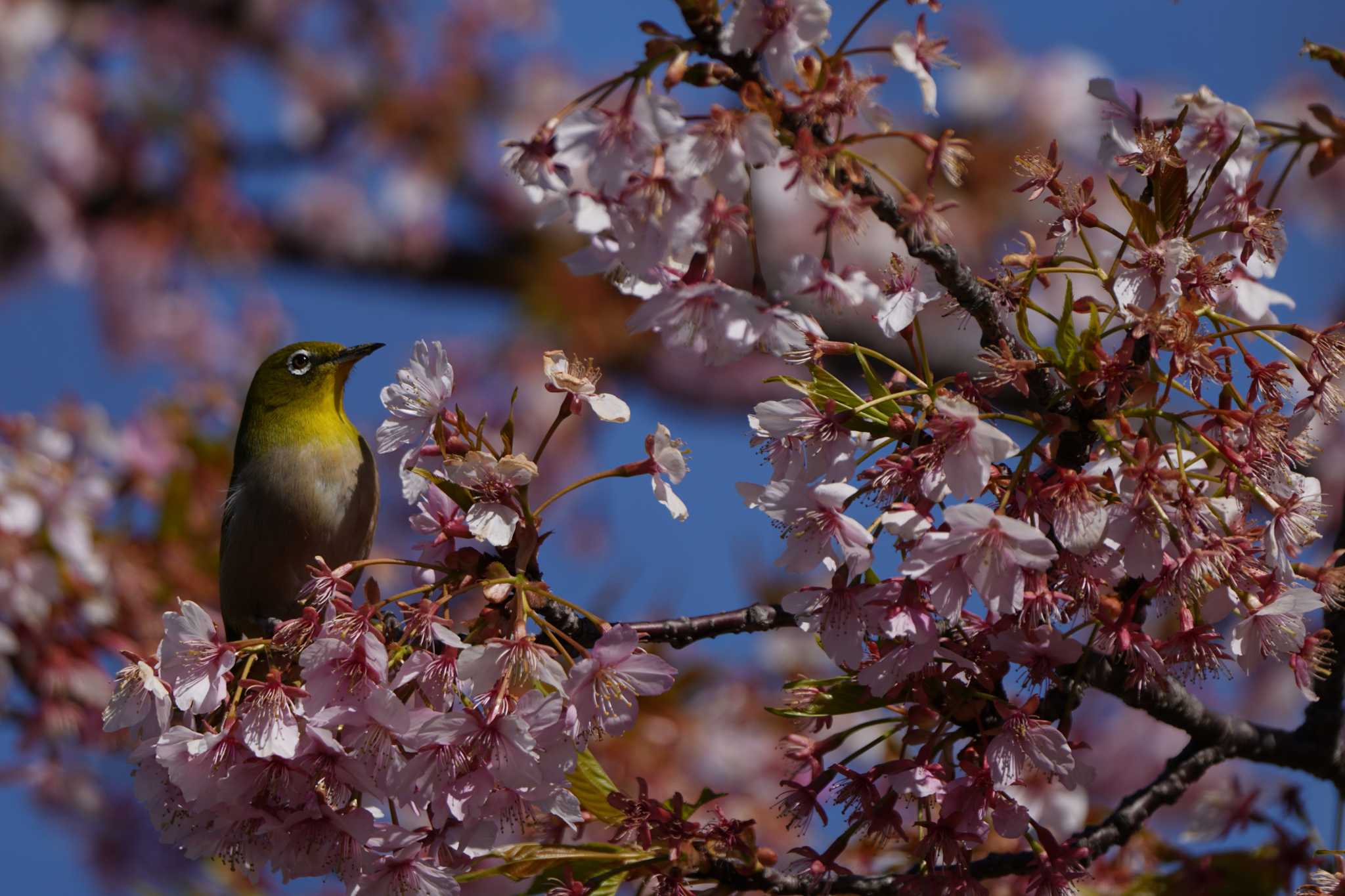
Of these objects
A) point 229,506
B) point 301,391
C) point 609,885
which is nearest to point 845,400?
point 609,885

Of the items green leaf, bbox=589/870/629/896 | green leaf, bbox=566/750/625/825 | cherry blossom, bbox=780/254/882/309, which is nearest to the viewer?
cherry blossom, bbox=780/254/882/309

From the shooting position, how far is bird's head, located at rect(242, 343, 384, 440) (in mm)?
3432

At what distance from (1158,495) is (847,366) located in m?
1.43

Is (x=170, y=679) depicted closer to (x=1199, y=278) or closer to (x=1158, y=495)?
(x=1158, y=495)

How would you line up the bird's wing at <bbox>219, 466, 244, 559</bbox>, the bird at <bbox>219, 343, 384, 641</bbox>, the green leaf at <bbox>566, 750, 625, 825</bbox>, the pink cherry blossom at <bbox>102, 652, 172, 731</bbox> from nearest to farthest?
the pink cherry blossom at <bbox>102, 652, 172, 731</bbox>
the green leaf at <bbox>566, 750, 625, 825</bbox>
the bird at <bbox>219, 343, 384, 641</bbox>
the bird's wing at <bbox>219, 466, 244, 559</bbox>

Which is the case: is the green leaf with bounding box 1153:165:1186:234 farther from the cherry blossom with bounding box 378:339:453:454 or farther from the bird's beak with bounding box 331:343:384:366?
the bird's beak with bounding box 331:343:384:366

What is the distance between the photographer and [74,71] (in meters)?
10.2

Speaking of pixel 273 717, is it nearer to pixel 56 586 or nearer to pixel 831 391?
pixel 831 391

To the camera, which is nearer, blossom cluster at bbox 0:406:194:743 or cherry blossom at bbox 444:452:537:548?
cherry blossom at bbox 444:452:537:548

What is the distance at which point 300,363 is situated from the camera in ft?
11.5

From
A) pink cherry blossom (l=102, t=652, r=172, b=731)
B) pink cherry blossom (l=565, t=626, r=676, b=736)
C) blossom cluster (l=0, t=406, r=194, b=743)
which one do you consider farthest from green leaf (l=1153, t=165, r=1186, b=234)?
blossom cluster (l=0, t=406, r=194, b=743)

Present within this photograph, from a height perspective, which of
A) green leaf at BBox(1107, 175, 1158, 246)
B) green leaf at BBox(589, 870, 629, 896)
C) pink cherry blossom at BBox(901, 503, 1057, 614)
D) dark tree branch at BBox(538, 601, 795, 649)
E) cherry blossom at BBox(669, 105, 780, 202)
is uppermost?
green leaf at BBox(1107, 175, 1158, 246)

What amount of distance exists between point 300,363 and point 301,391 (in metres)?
0.08

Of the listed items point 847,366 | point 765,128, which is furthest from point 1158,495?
point 847,366
